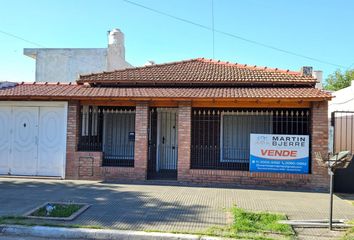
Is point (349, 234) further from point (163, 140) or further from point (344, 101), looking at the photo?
point (344, 101)

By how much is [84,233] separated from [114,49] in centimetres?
1786

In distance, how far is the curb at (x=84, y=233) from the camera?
20.4ft

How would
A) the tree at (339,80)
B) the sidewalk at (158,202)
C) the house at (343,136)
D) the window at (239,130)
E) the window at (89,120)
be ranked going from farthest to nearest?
→ the tree at (339,80) → the window at (239,130) → the window at (89,120) → the house at (343,136) → the sidewalk at (158,202)

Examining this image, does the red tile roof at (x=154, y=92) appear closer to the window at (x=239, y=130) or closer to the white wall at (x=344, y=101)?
the window at (x=239, y=130)

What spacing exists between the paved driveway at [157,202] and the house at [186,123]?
890 millimetres

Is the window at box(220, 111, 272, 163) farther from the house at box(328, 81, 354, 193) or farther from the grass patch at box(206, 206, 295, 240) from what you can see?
the grass patch at box(206, 206, 295, 240)

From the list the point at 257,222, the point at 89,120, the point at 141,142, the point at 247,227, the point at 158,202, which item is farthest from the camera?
the point at 89,120

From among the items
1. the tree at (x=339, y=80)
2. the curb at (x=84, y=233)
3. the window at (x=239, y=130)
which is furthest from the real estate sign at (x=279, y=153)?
the tree at (x=339, y=80)

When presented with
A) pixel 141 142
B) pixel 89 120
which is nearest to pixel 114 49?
pixel 89 120

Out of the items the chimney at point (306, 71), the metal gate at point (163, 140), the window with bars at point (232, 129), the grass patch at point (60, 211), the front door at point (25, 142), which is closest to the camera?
the grass patch at point (60, 211)

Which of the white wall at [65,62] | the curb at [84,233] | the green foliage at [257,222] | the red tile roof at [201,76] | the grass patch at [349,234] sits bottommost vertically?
the curb at [84,233]

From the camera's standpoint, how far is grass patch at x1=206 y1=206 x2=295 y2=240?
6289mm

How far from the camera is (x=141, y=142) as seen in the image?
11.8 meters

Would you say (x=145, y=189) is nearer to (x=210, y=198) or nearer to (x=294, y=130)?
(x=210, y=198)
